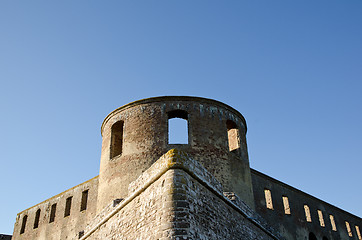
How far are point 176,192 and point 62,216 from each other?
40.3 ft

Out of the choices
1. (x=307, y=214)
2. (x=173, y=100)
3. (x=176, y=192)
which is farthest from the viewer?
(x=307, y=214)

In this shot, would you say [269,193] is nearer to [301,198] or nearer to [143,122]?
[301,198]

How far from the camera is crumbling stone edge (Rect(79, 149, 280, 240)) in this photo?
764 centimetres

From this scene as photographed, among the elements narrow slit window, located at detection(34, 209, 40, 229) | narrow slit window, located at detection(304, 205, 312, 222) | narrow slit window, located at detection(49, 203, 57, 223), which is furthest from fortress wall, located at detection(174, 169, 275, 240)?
narrow slit window, located at detection(34, 209, 40, 229)

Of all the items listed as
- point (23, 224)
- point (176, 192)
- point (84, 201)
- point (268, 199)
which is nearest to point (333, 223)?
point (268, 199)

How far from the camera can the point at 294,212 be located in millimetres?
19531

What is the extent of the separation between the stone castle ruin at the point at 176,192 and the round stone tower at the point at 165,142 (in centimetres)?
3

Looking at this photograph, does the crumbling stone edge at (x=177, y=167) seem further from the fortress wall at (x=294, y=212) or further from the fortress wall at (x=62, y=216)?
the fortress wall at (x=294, y=212)

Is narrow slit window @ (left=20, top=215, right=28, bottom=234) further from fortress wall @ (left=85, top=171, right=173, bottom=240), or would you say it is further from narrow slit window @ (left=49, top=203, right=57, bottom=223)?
fortress wall @ (left=85, top=171, right=173, bottom=240)

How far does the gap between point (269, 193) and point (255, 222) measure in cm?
870

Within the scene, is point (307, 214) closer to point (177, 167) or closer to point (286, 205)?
point (286, 205)

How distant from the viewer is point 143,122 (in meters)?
A: 11.9

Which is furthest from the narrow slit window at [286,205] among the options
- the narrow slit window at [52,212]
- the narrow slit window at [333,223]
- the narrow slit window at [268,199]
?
the narrow slit window at [52,212]

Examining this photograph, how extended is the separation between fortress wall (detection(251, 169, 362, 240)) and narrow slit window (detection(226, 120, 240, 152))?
5.60 metres
